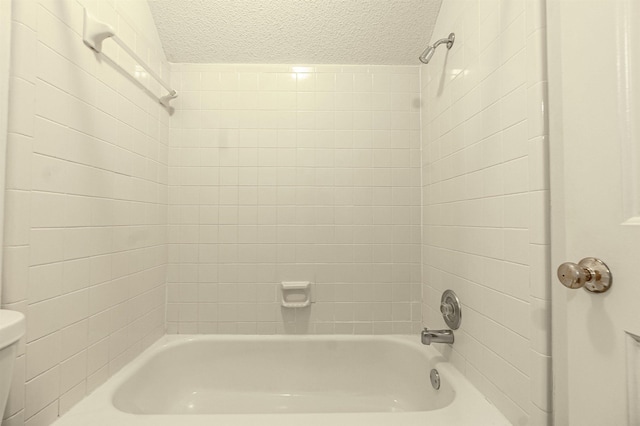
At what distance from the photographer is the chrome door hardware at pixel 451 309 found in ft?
4.09

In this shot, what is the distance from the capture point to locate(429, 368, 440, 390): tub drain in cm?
130

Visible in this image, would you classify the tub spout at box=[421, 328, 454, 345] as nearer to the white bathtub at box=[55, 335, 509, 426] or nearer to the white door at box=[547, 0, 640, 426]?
the white bathtub at box=[55, 335, 509, 426]

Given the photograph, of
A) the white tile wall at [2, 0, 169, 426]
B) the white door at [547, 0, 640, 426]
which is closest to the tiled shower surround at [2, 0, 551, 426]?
the white tile wall at [2, 0, 169, 426]

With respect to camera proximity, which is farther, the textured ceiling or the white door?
the textured ceiling

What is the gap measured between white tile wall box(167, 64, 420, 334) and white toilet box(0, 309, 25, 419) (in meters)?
1.06

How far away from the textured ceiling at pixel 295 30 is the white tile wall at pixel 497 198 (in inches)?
8.1

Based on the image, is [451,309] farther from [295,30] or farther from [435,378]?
[295,30]

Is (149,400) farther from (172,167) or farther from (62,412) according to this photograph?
(172,167)

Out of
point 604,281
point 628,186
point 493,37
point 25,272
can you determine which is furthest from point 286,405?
point 493,37

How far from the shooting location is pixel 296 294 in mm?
1689

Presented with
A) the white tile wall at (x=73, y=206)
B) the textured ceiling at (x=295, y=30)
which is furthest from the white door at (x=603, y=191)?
the white tile wall at (x=73, y=206)

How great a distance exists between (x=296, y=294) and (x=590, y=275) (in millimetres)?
1325

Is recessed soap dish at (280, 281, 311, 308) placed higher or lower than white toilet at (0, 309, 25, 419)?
lower

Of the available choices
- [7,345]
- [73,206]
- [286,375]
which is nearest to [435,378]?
[286,375]
